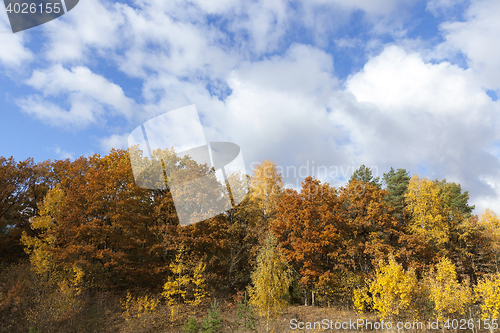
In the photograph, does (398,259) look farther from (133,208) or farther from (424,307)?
A: (133,208)

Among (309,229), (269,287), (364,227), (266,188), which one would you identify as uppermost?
(266,188)

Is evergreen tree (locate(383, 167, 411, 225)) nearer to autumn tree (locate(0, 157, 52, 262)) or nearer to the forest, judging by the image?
the forest

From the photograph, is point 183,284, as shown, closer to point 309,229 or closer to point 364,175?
point 309,229

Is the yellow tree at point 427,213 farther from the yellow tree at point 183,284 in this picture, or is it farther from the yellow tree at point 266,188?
the yellow tree at point 183,284

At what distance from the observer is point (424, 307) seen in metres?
23.3

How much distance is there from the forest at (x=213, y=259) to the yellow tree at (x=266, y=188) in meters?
0.12

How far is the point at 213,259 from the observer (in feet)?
84.1

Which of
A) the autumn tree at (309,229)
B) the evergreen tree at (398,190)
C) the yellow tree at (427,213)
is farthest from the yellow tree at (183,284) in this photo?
the evergreen tree at (398,190)

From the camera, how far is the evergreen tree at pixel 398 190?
138 feet

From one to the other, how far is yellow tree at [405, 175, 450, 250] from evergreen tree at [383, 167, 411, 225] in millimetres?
4760

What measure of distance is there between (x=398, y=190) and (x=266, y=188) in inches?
991

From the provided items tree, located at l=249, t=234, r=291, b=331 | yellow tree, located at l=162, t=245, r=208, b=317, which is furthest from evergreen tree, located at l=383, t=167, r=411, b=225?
yellow tree, located at l=162, t=245, r=208, b=317

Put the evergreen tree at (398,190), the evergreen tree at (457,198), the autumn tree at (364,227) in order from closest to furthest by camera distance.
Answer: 1. the autumn tree at (364,227)
2. the evergreen tree at (398,190)
3. the evergreen tree at (457,198)

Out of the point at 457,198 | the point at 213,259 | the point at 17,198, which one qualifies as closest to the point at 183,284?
the point at 213,259
